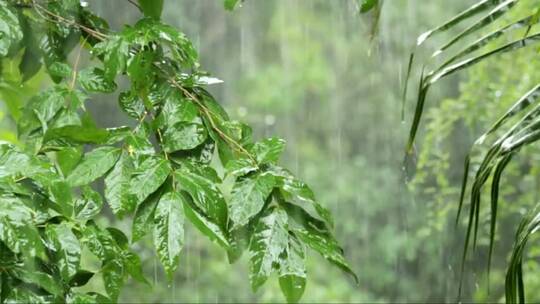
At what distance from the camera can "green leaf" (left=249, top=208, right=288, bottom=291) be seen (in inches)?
32.6

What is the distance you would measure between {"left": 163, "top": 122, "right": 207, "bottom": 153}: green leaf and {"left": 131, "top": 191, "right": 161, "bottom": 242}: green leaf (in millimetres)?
59

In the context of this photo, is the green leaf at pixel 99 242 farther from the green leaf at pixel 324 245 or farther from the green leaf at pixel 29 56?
the green leaf at pixel 29 56

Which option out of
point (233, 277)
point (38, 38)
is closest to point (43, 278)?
point (38, 38)

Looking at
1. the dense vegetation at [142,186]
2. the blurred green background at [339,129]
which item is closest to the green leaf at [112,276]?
the dense vegetation at [142,186]

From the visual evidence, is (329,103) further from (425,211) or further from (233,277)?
(233,277)

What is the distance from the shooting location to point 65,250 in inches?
31.4

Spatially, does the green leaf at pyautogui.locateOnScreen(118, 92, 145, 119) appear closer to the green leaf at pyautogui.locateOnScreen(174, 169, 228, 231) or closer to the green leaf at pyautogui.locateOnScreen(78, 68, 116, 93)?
the green leaf at pyautogui.locateOnScreen(78, 68, 116, 93)

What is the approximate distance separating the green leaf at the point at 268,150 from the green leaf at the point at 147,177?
94 millimetres

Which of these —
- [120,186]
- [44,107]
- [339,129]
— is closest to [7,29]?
[44,107]

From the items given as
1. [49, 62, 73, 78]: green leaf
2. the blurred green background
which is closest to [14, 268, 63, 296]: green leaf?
[49, 62, 73, 78]: green leaf

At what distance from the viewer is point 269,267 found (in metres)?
0.83

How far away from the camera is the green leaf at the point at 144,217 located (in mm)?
852

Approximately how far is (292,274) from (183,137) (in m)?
0.17

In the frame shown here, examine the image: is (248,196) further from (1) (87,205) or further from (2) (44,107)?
(2) (44,107)
